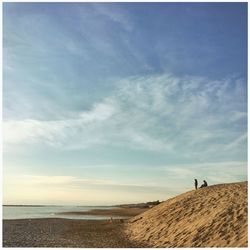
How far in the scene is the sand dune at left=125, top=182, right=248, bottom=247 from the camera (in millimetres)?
16156

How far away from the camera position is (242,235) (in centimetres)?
1504

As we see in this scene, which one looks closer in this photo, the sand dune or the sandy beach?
the sand dune

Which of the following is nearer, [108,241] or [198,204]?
[108,241]

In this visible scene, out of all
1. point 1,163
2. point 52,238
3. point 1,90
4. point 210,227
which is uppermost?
point 1,90

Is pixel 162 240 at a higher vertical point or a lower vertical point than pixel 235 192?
lower

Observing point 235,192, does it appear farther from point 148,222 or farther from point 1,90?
point 1,90

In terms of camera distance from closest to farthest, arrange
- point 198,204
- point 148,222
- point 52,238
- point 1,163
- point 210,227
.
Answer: point 1,163, point 210,227, point 52,238, point 198,204, point 148,222

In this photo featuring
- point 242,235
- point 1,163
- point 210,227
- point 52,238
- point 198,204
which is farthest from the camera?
point 198,204

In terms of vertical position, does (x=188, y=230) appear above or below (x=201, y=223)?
below

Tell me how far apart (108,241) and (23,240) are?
464 centimetres

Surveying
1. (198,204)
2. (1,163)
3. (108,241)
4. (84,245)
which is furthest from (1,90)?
(198,204)

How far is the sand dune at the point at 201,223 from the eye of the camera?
53.0ft

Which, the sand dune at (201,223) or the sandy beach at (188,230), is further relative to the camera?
the sandy beach at (188,230)

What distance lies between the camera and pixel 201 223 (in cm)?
1880
